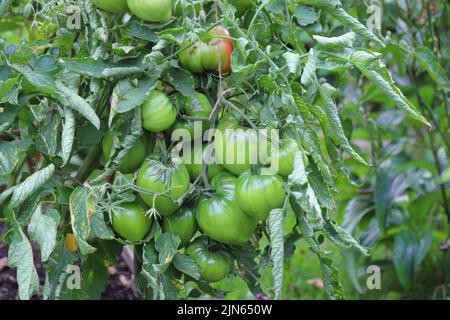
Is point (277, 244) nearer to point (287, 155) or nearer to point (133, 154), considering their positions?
point (287, 155)

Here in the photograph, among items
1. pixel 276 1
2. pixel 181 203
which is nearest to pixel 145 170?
pixel 181 203

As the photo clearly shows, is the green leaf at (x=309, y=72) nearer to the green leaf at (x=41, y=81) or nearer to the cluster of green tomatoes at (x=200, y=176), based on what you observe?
the cluster of green tomatoes at (x=200, y=176)

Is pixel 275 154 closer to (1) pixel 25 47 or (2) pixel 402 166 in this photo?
(1) pixel 25 47

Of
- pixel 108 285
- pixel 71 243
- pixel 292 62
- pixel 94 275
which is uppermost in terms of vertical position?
pixel 292 62

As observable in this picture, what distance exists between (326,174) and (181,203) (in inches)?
8.8

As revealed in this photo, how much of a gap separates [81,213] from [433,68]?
734mm

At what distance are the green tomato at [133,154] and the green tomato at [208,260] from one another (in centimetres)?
15

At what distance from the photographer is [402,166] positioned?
1907 mm

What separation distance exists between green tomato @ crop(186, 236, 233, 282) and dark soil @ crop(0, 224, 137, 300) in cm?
72

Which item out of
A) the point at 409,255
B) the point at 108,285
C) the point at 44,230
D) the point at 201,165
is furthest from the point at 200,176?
the point at 409,255

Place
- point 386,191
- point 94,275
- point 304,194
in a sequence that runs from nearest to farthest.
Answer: point 304,194 → point 94,275 → point 386,191

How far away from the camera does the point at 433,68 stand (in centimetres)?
122

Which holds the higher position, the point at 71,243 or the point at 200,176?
the point at 200,176

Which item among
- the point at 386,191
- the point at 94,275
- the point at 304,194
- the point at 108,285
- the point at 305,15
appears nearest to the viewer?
the point at 304,194
